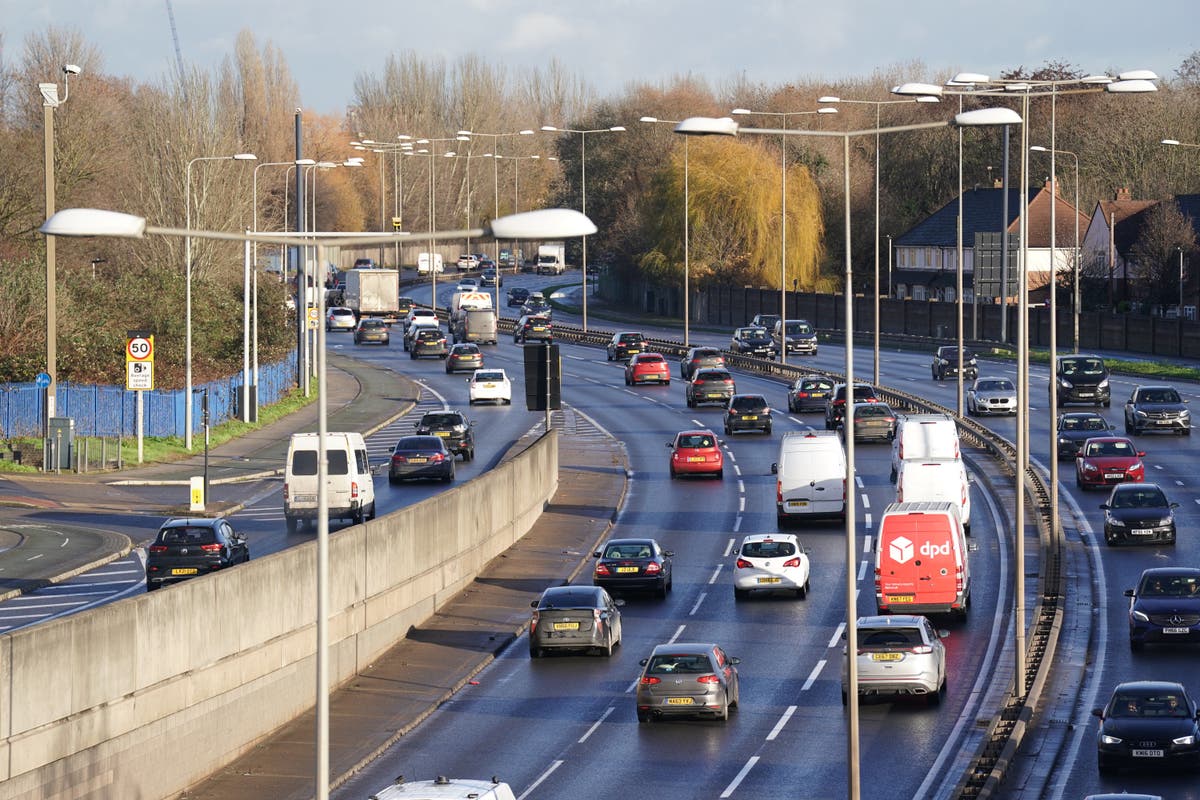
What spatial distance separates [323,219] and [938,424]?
14712cm

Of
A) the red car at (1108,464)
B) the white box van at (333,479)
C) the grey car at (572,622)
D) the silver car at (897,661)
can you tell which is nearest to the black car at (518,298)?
the red car at (1108,464)

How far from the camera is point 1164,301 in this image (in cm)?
10681

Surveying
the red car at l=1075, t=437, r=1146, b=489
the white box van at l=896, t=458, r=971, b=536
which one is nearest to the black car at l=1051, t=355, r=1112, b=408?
the red car at l=1075, t=437, r=1146, b=489

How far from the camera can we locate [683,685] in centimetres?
3008

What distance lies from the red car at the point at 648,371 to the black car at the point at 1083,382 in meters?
21.2

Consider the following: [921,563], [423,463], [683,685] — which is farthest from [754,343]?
[683,685]

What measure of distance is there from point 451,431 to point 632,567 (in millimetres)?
22331

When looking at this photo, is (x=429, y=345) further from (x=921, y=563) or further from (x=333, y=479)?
(x=921, y=563)

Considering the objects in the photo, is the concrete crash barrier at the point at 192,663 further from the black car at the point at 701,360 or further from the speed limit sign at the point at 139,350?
the black car at the point at 701,360

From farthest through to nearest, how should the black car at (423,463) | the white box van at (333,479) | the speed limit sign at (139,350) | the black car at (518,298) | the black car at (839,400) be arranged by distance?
the black car at (518,298), the black car at (839,400), the speed limit sign at (139,350), the black car at (423,463), the white box van at (333,479)

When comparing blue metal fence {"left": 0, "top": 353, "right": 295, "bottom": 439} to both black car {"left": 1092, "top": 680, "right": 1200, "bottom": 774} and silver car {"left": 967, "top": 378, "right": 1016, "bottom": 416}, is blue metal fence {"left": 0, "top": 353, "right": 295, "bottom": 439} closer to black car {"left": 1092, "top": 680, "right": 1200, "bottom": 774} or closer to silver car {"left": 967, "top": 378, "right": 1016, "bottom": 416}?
silver car {"left": 967, "top": 378, "right": 1016, "bottom": 416}

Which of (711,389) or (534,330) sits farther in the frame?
(534,330)

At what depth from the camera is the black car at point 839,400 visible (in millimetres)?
67125

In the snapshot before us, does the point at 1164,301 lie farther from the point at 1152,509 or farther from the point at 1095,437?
the point at 1152,509
